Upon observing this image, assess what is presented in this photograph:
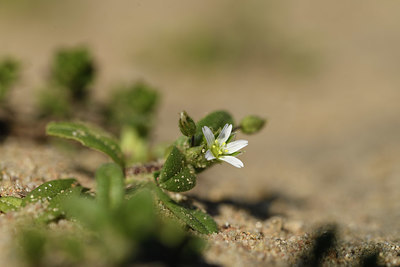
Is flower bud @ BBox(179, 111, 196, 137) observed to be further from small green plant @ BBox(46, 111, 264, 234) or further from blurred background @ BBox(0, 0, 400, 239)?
blurred background @ BBox(0, 0, 400, 239)

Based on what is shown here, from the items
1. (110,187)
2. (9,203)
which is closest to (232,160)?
(110,187)

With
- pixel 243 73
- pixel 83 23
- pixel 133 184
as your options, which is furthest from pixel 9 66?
pixel 83 23

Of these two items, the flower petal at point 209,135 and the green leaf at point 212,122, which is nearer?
the flower petal at point 209,135

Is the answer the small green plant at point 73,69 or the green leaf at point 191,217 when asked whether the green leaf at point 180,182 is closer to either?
the green leaf at point 191,217

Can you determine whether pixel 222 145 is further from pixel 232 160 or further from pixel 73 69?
pixel 73 69

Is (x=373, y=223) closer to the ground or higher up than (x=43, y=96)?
closer to the ground

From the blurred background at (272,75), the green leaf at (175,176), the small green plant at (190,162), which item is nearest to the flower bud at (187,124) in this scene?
the small green plant at (190,162)

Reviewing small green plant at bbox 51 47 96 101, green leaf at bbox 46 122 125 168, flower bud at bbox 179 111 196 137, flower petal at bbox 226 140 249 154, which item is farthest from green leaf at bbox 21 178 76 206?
small green plant at bbox 51 47 96 101

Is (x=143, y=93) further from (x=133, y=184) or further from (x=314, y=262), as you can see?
(x=314, y=262)
